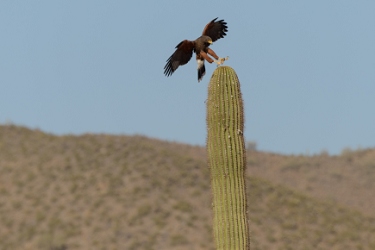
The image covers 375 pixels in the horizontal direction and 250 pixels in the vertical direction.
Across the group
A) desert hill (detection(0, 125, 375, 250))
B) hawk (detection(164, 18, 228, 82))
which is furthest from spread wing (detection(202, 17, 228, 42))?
desert hill (detection(0, 125, 375, 250))

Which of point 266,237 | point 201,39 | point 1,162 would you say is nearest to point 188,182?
point 266,237

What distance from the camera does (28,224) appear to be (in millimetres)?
36562

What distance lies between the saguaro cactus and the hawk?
42cm

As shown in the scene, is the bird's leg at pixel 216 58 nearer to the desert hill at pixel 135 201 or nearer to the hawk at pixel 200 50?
the hawk at pixel 200 50

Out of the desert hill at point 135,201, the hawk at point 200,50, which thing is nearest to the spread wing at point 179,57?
the hawk at point 200,50

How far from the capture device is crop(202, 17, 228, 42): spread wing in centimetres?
1207

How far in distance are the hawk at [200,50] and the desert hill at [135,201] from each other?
21776mm

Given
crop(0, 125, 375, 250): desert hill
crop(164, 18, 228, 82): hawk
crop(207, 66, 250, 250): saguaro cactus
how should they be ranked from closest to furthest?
crop(207, 66, 250, 250): saguaro cactus → crop(164, 18, 228, 82): hawk → crop(0, 125, 375, 250): desert hill

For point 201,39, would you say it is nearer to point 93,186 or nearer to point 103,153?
point 93,186

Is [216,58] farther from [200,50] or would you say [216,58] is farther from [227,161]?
[227,161]

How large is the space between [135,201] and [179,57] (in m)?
26.9

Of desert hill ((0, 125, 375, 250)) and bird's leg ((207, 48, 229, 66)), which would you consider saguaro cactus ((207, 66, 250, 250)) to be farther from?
desert hill ((0, 125, 375, 250))

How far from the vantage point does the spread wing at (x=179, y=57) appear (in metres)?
11.8

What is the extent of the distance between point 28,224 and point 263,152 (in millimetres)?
22771
